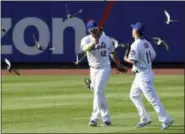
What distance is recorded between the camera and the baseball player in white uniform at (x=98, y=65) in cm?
1145

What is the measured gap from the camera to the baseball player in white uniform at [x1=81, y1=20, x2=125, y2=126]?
11445 mm

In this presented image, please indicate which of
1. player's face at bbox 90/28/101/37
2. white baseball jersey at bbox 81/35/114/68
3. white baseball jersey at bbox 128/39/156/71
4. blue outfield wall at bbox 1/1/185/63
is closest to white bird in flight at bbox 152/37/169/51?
blue outfield wall at bbox 1/1/185/63

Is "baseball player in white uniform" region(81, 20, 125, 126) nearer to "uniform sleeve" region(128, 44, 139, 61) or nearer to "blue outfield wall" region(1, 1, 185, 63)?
"uniform sleeve" region(128, 44, 139, 61)

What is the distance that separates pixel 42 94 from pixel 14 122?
16.4 ft

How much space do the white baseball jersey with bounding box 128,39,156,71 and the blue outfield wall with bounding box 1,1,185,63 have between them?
61.5 feet

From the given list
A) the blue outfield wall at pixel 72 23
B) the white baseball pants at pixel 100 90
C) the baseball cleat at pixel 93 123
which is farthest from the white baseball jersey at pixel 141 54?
the blue outfield wall at pixel 72 23

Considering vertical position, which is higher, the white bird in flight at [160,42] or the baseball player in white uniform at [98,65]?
the baseball player in white uniform at [98,65]

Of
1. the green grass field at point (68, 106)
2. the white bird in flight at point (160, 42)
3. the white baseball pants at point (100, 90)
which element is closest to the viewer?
the green grass field at point (68, 106)

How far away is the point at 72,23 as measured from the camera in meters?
29.9

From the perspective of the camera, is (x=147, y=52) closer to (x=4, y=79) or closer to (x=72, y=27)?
(x=4, y=79)

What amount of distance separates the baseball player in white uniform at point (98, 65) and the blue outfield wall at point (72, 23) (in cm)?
1825

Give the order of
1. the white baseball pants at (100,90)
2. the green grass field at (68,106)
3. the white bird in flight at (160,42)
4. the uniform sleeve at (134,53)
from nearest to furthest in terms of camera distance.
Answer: the uniform sleeve at (134,53)
the green grass field at (68,106)
the white baseball pants at (100,90)
the white bird in flight at (160,42)

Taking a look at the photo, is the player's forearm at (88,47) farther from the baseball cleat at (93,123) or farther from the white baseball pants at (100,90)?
the baseball cleat at (93,123)

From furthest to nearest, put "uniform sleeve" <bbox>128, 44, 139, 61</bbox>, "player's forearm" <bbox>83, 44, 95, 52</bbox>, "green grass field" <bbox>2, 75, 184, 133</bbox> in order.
Result: "player's forearm" <bbox>83, 44, 95, 52</bbox>, "green grass field" <bbox>2, 75, 184, 133</bbox>, "uniform sleeve" <bbox>128, 44, 139, 61</bbox>
